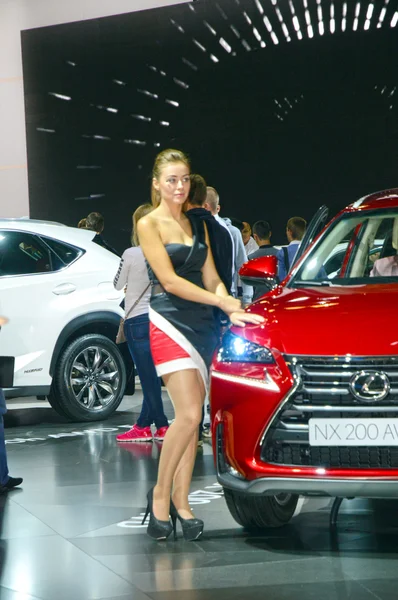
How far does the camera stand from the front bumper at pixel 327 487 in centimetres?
427

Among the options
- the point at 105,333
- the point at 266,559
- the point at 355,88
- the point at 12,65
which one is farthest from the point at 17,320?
the point at 12,65

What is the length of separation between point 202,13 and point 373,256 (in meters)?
9.09

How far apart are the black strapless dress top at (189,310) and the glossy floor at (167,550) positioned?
2.87 ft

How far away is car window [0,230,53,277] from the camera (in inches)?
348

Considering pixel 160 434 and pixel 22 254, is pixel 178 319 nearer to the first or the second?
pixel 160 434

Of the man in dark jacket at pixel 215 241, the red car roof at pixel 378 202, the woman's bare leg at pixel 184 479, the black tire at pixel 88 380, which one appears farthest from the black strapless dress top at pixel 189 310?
the black tire at pixel 88 380

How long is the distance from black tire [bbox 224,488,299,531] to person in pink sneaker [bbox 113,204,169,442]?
2.88m

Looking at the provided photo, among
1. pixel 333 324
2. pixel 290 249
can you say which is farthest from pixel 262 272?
pixel 290 249

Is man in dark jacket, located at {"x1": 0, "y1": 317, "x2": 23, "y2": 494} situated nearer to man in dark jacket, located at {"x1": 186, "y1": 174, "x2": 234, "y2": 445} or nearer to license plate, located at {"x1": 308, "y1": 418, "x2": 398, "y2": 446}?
man in dark jacket, located at {"x1": 186, "y1": 174, "x2": 234, "y2": 445}

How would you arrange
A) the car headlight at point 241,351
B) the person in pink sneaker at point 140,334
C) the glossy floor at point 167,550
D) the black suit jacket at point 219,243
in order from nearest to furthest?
the glossy floor at point 167,550
the car headlight at point 241,351
the black suit jacket at point 219,243
the person in pink sneaker at point 140,334

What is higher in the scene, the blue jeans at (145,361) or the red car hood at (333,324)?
the red car hood at (333,324)

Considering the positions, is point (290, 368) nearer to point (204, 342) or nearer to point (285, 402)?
point (285, 402)

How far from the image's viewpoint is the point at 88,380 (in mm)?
9172

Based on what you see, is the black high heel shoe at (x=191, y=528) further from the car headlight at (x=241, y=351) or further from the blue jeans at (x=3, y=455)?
the blue jeans at (x=3, y=455)
